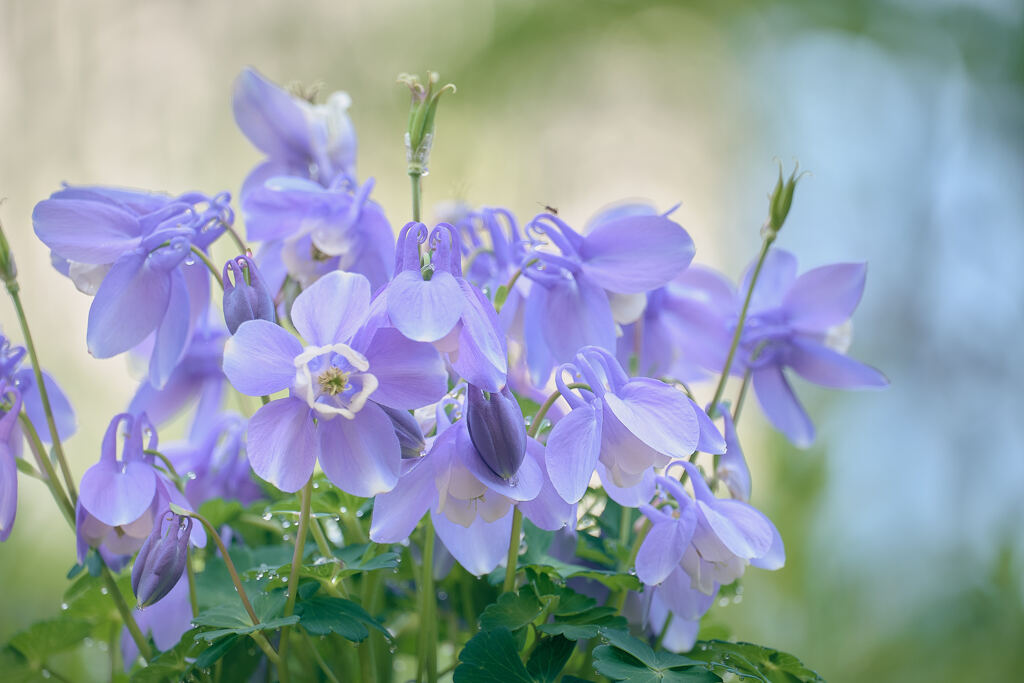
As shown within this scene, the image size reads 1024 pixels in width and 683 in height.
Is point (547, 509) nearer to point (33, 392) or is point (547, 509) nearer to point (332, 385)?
point (332, 385)

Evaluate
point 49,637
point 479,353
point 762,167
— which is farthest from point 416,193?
point 762,167

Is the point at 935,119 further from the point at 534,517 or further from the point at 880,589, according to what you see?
the point at 534,517

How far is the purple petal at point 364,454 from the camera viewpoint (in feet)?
1.24

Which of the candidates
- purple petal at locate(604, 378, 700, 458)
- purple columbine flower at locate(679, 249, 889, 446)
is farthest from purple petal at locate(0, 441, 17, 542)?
purple columbine flower at locate(679, 249, 889, 446)

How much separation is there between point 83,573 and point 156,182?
2.61 meters

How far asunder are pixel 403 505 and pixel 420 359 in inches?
3.3

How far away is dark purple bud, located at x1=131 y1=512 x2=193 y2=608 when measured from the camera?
0.42 meters

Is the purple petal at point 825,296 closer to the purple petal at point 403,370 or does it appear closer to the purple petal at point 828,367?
the purple petal at point 828,367

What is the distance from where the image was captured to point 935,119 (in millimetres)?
2707

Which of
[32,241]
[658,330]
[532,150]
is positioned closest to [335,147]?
[658,330]

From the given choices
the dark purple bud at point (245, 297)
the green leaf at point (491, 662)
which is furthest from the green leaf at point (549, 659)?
the dark purple bud at point (245, 297)

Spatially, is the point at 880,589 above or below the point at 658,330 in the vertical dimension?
below

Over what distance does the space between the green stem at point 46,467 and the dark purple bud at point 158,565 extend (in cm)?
9

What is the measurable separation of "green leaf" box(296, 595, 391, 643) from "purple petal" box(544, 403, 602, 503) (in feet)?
0.44
